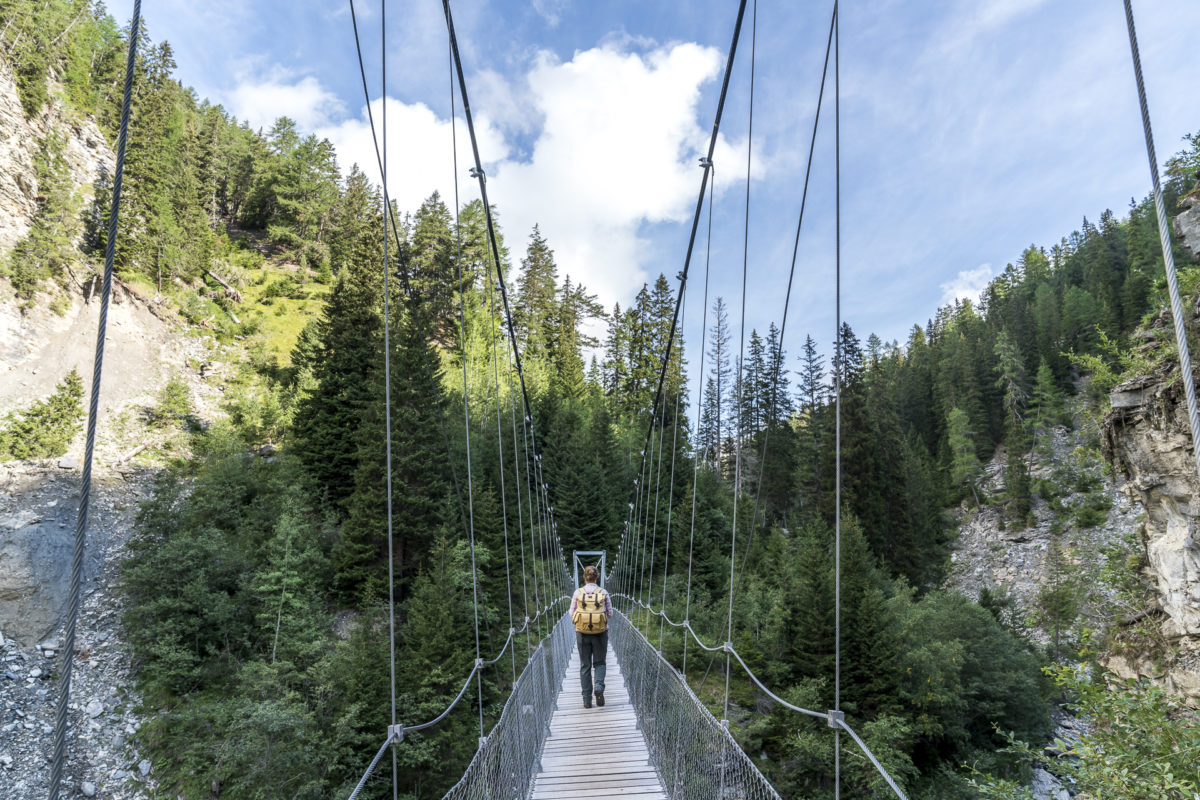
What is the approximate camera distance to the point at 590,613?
440cm

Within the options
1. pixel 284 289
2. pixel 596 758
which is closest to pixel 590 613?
pixel 596 758

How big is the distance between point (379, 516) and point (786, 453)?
20743mm

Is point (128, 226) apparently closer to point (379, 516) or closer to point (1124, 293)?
point (379, 516)

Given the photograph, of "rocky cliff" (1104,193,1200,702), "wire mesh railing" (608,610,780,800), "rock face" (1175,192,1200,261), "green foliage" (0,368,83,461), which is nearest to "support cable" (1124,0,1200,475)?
"wire mesh railing" (608,610,780,800)

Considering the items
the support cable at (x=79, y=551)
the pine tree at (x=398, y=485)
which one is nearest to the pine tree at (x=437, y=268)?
the pine tree at (x=398, y=485)

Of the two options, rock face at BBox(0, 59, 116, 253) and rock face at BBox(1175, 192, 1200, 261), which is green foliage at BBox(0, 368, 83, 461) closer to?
rock face at BBox(0, 59, 116, 253)

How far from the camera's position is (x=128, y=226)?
65.7 ft

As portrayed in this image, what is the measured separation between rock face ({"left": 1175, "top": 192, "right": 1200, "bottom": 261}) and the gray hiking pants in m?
8.58

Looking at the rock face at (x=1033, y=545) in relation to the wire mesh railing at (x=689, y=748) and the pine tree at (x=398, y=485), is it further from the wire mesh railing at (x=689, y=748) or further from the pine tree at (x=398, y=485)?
the wire mesh railing at (x=689, y=748)

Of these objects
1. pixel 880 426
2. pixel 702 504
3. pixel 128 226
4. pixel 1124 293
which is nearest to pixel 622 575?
pixel 702 504

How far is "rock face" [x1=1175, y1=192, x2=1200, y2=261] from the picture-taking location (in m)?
6.93

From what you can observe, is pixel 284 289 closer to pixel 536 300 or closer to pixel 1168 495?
pixel 536 300

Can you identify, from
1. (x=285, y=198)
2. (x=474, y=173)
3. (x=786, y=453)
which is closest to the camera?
(x=474, y=173)

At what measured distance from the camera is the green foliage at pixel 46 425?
12.8 m
